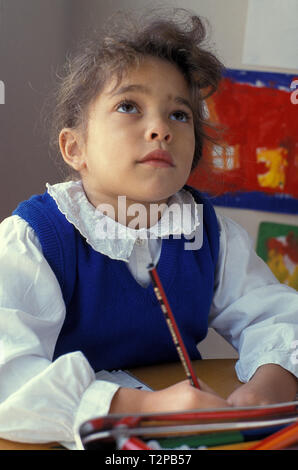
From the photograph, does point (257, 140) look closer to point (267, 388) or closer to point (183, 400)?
point (267, 388)

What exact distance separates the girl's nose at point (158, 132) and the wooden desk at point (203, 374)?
312 mm

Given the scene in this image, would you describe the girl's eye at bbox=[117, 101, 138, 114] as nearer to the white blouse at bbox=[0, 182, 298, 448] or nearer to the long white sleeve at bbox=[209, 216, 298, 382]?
the white blouse at bbox=[0, 182, 298, 448]

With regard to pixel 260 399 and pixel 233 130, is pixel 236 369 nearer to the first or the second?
pixel 260 399

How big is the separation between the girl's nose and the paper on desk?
0.31 meters

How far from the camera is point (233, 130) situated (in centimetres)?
151

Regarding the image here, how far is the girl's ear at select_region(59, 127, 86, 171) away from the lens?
928 millimetres

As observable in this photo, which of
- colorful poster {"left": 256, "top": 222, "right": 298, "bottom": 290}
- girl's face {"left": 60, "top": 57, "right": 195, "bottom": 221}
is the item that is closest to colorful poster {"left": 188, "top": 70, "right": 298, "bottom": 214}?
colorful poster {"left": 256, "top": 222, "right": 298, "bottom": 290}

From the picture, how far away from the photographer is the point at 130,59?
2.82 ft

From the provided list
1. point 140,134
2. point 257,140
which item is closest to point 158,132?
point 140,134

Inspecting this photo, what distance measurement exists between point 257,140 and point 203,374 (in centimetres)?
85

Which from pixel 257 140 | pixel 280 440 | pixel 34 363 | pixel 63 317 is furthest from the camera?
pixel 257 140

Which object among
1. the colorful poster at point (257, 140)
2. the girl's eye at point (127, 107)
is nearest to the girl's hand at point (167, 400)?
the girl's eye at point (127, 107)

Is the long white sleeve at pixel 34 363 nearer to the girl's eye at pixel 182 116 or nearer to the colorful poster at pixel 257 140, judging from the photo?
the girl's eye at pixel 182 116
